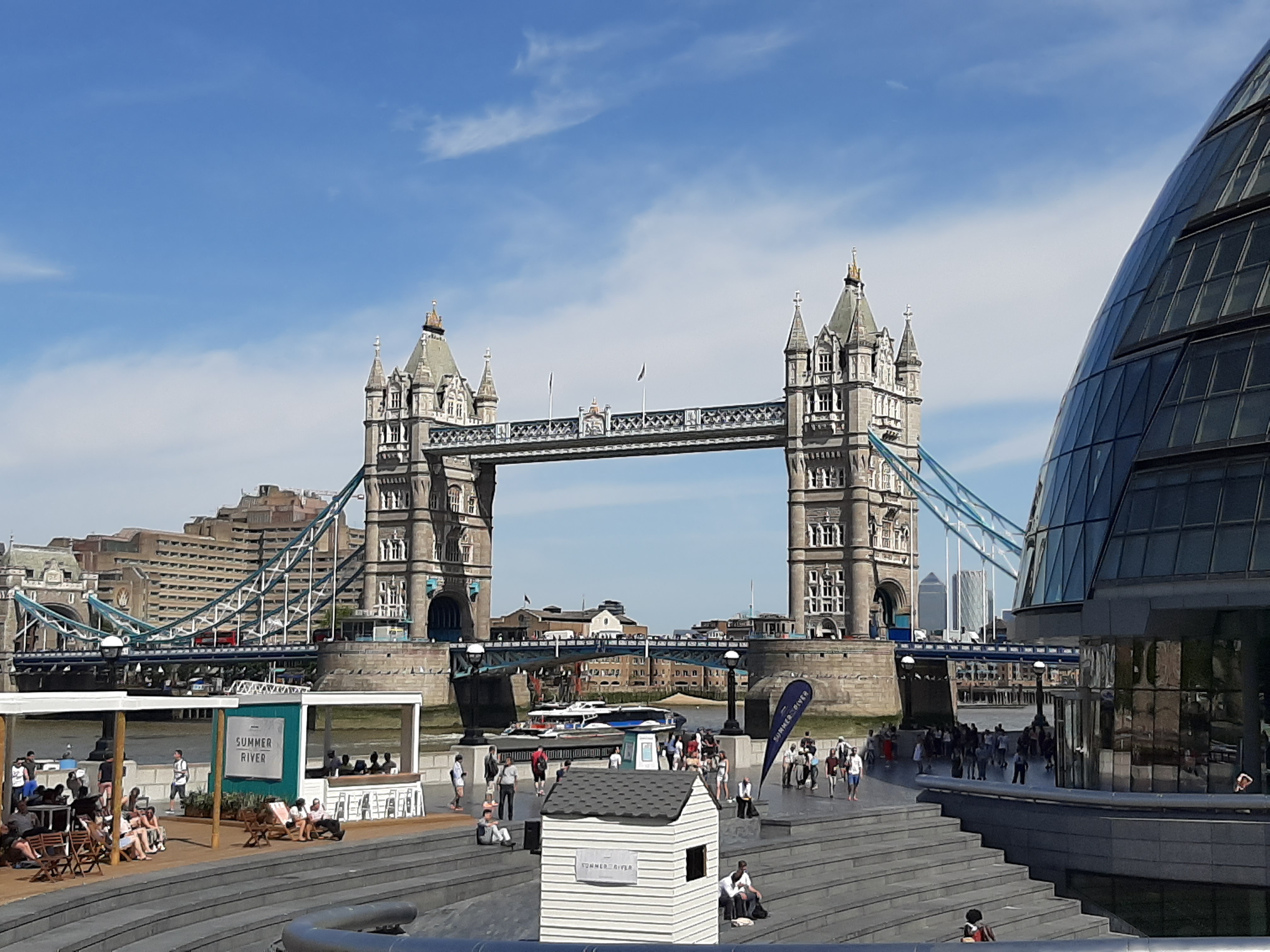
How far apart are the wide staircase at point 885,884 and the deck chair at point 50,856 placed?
815 centimetres

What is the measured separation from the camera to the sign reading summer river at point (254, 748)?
79.4 ft

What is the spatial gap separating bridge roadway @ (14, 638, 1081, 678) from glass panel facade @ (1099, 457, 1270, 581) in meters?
45.6

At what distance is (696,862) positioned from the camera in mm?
15055

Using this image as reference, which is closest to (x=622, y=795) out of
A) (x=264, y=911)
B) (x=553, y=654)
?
(x=264, y=911)

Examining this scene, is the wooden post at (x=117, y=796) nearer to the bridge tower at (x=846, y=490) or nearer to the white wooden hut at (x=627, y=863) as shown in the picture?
the white wooden hut at (x=627, y=863)

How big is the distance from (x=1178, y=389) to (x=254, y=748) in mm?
18438

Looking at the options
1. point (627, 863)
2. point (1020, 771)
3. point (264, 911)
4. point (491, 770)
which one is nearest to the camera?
point (627, 863)

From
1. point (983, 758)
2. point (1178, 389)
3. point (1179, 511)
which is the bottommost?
point (983, 758)

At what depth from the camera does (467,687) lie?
108812 mm

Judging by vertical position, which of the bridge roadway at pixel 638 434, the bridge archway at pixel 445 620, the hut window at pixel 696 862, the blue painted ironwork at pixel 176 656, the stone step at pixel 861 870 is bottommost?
the stone step at pixel 861 870

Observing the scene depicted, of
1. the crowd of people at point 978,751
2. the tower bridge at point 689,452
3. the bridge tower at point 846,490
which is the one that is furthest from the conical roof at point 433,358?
the crowd of people at point 978,751

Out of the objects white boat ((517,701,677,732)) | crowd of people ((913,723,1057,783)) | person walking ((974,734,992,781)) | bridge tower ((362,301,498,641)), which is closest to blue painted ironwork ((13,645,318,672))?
bridge tower ((362,301,498,641))

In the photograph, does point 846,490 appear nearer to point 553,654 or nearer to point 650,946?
point 553,654

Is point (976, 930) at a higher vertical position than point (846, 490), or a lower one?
lower
